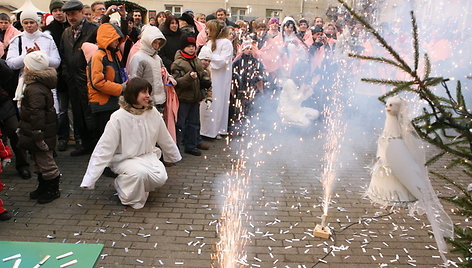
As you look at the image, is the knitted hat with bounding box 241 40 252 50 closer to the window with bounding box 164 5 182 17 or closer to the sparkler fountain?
the sparkler fountain

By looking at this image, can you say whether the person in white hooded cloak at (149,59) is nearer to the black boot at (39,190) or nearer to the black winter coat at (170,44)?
the black winter coat at (170,44)

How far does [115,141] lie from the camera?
4910mm

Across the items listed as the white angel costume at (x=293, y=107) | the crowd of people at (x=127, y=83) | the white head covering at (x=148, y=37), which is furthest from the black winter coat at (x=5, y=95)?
the white angel costume at (x=293, y=107)

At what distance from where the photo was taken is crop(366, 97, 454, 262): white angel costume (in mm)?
4715

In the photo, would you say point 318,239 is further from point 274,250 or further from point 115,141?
point 115,141

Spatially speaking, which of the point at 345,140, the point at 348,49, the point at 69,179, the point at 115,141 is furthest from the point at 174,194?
the point at 348,49

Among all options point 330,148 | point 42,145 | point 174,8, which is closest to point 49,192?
point 42,145

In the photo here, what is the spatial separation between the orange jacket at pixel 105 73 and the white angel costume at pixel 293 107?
4467 mm

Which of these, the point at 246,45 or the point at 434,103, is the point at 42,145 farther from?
the point at 246,45

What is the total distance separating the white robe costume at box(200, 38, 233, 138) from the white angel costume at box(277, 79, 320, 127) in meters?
1.60

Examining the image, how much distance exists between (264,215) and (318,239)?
2.68 feet

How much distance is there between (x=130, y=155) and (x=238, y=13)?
2401cm

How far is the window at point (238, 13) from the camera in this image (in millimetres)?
26513

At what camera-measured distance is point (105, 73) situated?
5.79 m
